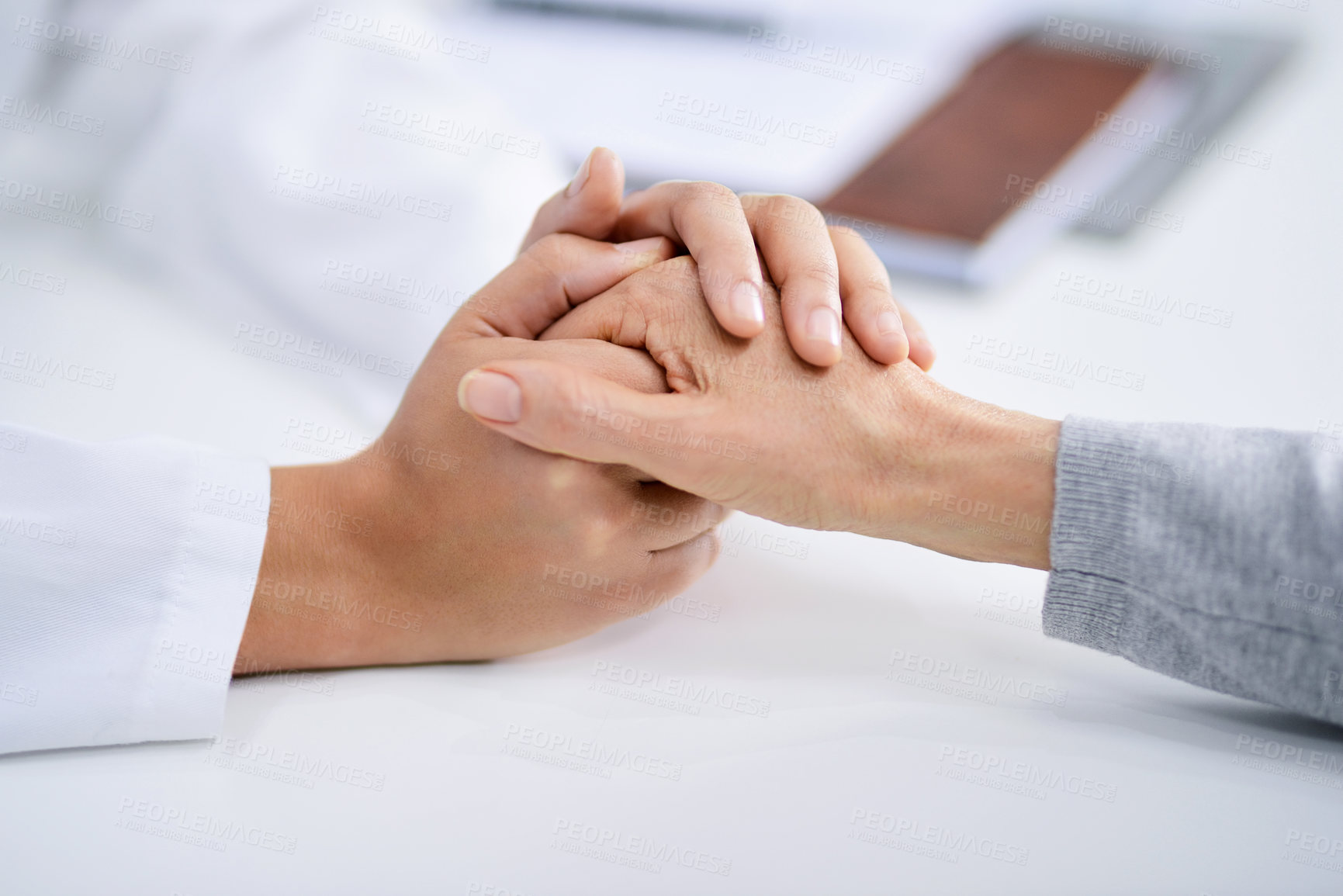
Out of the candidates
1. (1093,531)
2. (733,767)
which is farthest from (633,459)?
(1093,531)

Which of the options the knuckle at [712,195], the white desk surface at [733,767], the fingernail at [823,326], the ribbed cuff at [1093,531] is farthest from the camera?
the knuckle at [712,195]

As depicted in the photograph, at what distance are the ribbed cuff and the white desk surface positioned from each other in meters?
0.08

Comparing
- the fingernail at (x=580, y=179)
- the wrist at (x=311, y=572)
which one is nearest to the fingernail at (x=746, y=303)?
the fingernail at (x=580, y=179)

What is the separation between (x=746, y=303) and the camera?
0.86 m

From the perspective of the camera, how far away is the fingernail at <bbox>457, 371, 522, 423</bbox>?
772mm

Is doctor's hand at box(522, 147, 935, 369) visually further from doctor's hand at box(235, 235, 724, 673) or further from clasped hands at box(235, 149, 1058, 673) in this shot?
doctor's hand at box(235, 235, 724, 673)

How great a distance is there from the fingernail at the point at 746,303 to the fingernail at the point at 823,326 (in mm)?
44

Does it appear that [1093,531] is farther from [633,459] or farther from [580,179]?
[580,179]

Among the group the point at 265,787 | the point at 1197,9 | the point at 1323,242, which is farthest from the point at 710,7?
the point at 265,787

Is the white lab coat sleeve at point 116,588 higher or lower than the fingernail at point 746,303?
lower

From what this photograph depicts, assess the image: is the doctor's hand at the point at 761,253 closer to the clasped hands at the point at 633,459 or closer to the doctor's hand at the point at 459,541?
the clasped hands at the point at 633,459

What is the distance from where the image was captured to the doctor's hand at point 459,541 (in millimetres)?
852

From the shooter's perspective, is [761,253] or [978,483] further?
[761,253]

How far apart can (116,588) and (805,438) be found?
1.83ft
